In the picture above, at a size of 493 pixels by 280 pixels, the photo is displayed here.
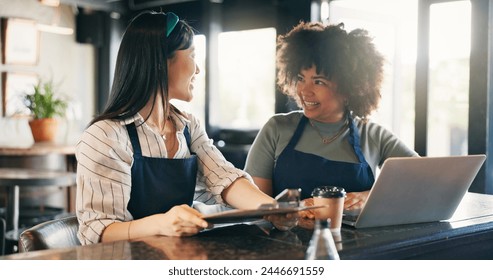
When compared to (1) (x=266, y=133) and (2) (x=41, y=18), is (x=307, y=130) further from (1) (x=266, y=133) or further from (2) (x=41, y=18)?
(2) (x=41, y=18)

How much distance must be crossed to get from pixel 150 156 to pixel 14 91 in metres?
5.34

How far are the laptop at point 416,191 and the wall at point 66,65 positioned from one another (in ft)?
17.9

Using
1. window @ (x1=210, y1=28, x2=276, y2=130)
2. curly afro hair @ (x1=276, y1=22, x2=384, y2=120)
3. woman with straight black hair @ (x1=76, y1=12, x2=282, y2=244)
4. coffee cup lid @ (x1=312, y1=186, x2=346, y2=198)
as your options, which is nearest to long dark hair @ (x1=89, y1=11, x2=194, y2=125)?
woman with straight black hair @ (x1=76, y1=12, x2=282, y2=244)

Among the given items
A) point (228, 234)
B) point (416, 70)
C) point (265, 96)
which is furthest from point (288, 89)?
point (265, 96)

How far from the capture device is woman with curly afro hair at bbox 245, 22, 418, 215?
2426 millimetres

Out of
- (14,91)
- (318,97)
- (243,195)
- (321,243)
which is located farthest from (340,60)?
(14,91)

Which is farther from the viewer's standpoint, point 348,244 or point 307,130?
point 307,130

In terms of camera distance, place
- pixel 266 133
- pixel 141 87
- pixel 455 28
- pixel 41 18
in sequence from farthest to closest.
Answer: pixel 41 18, pixel 455 28, pixel 266 133, pixel 141 87

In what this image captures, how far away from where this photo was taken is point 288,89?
2684 mm

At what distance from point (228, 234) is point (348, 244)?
0.32 meters

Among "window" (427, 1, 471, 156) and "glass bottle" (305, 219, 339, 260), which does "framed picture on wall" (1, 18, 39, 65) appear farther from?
"glass bottle" (305, 219, 339, 260)

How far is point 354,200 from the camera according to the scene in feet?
7.20

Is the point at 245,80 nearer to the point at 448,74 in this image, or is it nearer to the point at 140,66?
the point at 448,74
